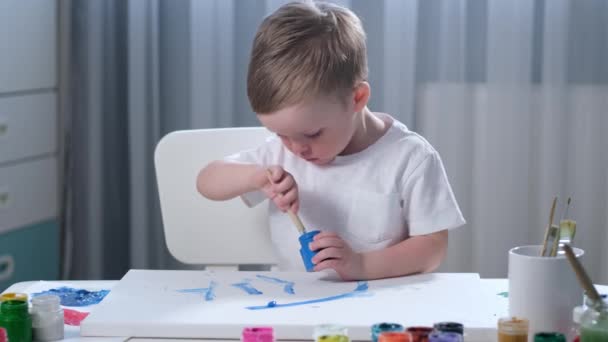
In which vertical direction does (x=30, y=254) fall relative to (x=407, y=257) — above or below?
below

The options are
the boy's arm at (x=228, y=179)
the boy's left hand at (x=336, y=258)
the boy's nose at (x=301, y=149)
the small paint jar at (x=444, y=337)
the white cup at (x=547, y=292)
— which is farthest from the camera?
the boy's arm at (x=228, y=179)

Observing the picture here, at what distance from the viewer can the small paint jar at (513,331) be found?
0.84 metres

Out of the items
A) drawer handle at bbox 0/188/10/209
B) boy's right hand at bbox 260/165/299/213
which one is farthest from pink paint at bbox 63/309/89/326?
drawer handle at bbox 0/188/10/209

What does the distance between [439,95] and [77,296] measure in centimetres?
134

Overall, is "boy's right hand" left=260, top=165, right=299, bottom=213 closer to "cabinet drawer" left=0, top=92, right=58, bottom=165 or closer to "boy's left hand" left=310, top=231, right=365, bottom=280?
"boy's left hand" left=310, top=231, right=365, bottom=280

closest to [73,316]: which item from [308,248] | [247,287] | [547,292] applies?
[247,287]

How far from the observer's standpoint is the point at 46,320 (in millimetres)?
940

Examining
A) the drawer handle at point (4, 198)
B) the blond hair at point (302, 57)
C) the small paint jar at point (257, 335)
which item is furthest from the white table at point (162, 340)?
the drawer handle at point (4, 198)

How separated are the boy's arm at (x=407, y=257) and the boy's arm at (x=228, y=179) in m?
0.21

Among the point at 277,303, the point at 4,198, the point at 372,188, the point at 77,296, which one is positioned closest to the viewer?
the point at 277,303

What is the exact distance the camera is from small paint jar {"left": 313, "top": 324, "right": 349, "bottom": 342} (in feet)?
2.68

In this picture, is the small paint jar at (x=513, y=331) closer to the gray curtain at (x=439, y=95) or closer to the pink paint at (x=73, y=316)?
the pink paint at (x=73, y=316)

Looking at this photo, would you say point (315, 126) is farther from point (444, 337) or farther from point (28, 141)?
point (28, 141)

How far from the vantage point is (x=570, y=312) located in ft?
2.99
